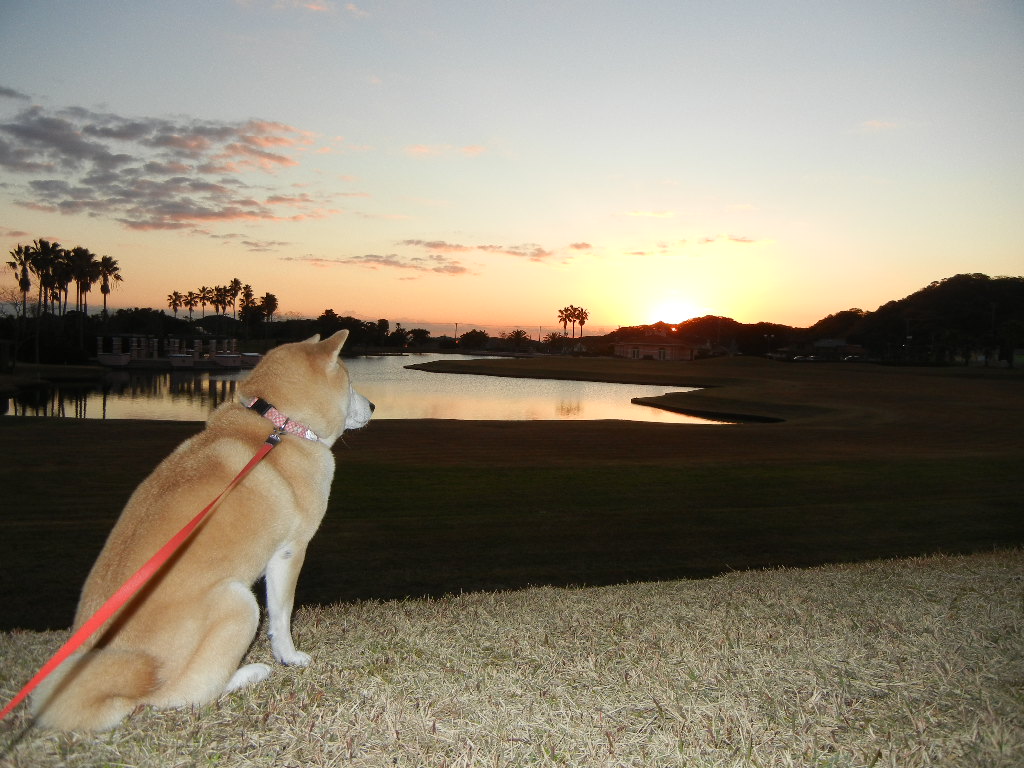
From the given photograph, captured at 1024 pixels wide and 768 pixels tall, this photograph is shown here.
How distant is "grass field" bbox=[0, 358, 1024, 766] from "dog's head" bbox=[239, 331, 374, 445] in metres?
1.31

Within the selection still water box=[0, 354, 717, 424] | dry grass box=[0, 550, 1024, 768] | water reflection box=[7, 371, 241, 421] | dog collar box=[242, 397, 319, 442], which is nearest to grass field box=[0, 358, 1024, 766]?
dry grass box=[0, 550, 1024, 768]

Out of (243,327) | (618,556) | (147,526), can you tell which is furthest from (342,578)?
(243,327)

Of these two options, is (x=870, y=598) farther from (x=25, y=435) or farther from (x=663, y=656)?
(x=25, y=435)

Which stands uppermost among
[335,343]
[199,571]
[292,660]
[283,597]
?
[335,343]

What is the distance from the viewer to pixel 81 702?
9.23ft

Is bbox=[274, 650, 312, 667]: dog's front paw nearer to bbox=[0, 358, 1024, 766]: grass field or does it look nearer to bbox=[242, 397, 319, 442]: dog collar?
bbox=[0, 358, 1024, 766]: grass field

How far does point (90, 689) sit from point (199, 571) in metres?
0.58

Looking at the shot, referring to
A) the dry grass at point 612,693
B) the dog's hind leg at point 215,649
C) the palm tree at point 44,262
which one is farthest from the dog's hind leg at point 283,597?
the palm tree at point 44,262

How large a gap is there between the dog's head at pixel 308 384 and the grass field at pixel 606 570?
1.31 meters

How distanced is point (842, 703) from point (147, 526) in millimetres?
3215

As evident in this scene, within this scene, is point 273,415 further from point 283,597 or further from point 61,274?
point 61,274

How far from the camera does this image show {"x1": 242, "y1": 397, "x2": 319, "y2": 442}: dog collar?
3613mm

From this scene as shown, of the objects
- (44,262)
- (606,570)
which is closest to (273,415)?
(606,570)

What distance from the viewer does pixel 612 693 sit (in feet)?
11.5
